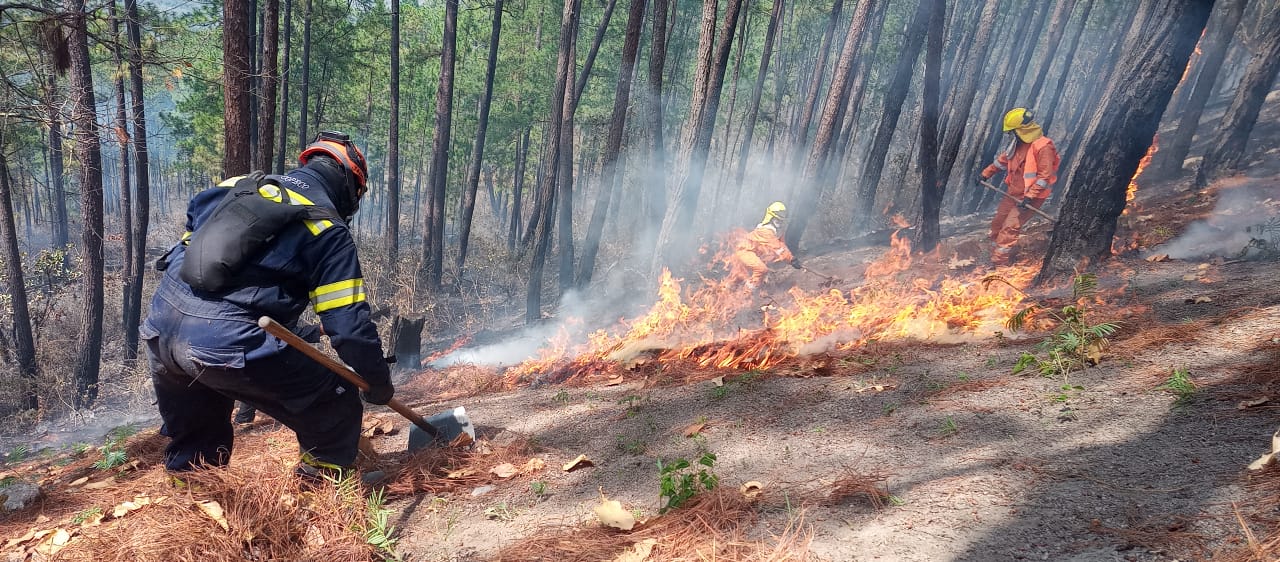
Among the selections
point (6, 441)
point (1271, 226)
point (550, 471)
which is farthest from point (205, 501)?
point (6, 441)

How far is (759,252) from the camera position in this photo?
10.1m

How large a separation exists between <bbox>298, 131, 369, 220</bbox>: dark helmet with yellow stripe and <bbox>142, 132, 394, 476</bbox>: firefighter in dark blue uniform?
2 centimetres

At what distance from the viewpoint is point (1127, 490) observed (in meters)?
2.56

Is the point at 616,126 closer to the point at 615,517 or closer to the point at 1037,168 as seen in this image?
the point at 1037,168

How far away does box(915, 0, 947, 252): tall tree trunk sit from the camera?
388 inches

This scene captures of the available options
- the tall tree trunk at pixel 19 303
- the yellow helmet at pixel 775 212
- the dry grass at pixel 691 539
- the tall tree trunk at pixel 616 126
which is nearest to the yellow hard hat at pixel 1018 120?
the yellow helmet at pixel 775 212

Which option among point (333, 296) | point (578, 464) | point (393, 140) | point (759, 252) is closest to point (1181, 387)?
point (578, 464)

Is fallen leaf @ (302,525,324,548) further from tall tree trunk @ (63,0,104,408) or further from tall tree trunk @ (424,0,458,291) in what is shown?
tall tree trunk @ (424,0,458,291)

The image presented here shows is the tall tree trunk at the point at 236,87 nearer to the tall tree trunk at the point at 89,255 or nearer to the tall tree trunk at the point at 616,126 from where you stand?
the tall tree trunk at the point at 89,255

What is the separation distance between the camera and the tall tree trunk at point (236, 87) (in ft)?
19.9

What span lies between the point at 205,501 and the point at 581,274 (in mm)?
11291

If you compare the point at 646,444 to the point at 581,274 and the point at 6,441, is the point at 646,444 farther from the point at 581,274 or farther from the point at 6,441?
the point at 6,441

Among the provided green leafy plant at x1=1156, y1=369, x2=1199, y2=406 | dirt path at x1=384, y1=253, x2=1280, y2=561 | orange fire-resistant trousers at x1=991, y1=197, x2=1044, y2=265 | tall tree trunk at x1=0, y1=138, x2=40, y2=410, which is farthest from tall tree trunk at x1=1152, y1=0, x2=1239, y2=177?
tall tree trunk at x1=0, y1=138, x2=40, y2=410

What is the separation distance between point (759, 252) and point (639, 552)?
800cm
